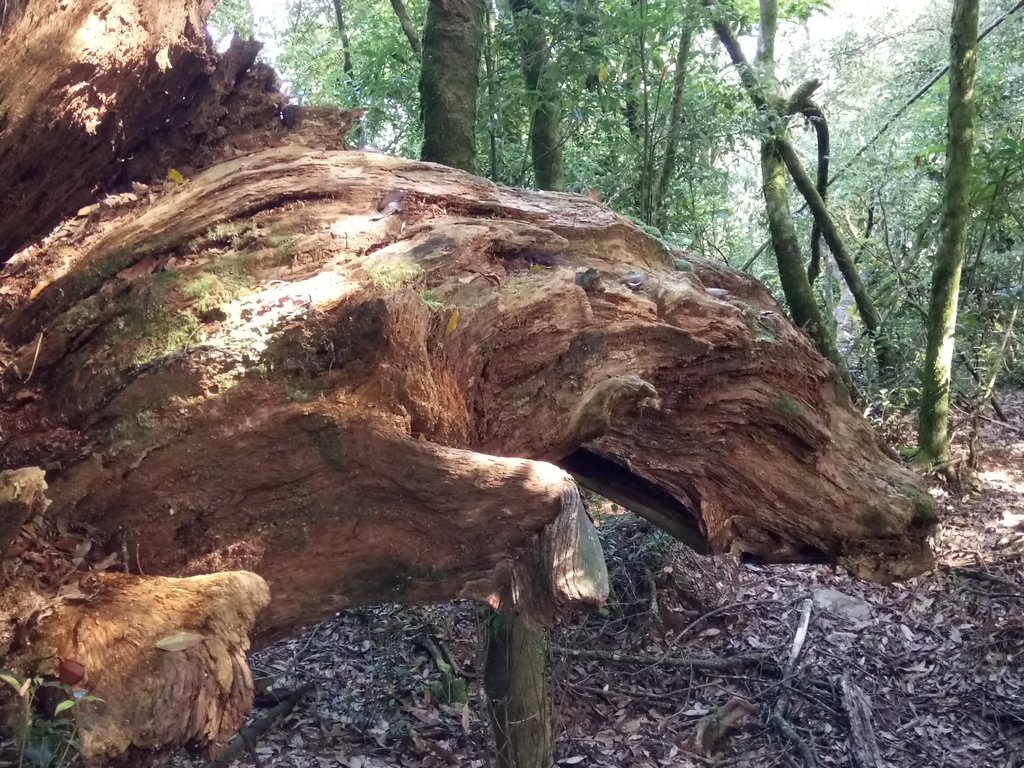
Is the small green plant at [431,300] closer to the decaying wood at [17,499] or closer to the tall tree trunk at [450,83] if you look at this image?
the decaying wood at [17,499]

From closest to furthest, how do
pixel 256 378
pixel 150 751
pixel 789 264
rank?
pixel 150 751
pixel 256 378
pixel 789 264

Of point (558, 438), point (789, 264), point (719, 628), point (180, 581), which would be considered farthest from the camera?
point (789, 264)

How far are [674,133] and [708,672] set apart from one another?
4428 mm

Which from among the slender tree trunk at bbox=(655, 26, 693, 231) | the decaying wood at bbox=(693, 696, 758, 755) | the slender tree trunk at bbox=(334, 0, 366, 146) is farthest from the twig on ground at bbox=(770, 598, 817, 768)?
the slender tree trunk at bbox=(334, 0, 366, 146)

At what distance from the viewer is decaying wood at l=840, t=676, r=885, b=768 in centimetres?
455

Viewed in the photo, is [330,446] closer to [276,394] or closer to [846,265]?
[276,394]

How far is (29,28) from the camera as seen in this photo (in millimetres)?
2363

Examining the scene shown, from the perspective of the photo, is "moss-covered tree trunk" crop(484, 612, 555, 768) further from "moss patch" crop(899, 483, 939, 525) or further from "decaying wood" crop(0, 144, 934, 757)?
"moss patch" crop(899, 483, 939, 525)

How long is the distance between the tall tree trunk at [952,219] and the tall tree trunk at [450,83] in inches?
165

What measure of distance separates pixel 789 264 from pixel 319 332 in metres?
Answer: 6.36

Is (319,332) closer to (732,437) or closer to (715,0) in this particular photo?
(732,437)

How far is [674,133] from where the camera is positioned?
6.76 m

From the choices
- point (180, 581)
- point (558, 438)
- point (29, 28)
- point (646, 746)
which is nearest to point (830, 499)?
point (558, 438)

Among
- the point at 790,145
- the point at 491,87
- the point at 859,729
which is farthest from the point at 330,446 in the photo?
the point at 790,145
